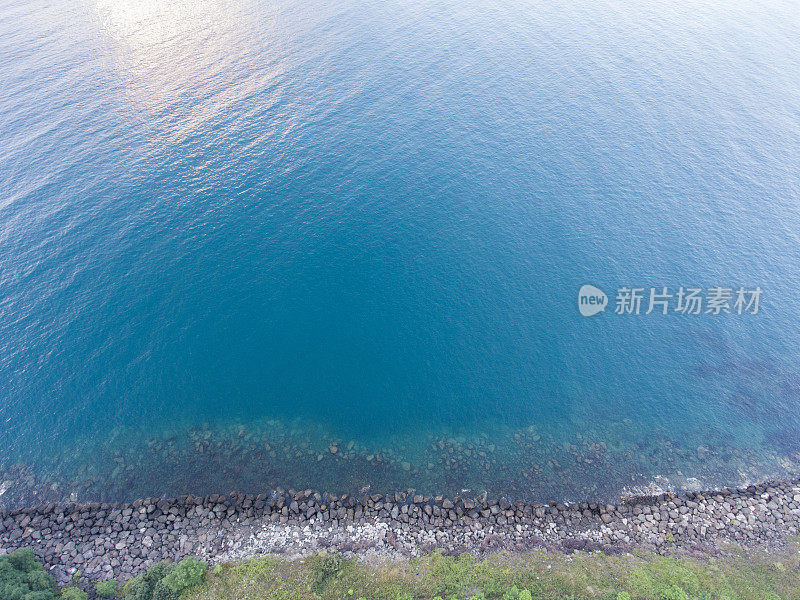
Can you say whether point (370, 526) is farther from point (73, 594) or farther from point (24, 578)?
point (24, 578)

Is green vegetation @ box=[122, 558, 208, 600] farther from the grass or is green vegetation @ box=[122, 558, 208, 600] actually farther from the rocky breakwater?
the rocky breakwater

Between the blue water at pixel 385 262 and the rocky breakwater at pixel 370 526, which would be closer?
the rocky breakwater at pixel 370 526

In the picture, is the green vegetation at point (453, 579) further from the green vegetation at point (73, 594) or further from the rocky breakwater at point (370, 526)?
the rocky breakwater at point (370, 526)

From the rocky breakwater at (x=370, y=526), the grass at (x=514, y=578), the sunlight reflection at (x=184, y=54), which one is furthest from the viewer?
the sunlight reflection at (x=184, y=54)

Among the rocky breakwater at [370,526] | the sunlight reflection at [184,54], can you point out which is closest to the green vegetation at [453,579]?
the rocky breakwater at [370,526]

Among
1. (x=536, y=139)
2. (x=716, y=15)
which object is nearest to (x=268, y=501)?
(x=536, y=139)

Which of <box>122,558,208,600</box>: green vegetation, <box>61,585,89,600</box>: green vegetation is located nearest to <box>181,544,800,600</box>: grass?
<box>122,558,208,600</box>: green vegetation

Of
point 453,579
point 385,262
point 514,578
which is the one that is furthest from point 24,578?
point 385,262
